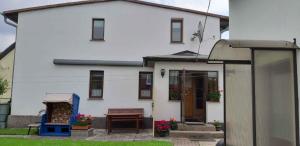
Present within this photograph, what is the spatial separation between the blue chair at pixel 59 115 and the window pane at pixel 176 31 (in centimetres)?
642

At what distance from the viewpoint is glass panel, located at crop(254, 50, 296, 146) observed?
475cm

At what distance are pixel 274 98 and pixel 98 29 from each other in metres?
13.8

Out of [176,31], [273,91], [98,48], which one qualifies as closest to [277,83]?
[273,91]

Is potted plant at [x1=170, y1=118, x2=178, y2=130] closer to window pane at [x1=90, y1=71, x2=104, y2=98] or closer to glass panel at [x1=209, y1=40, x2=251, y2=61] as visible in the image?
window pane at [x1=90, y1=71, x2=104, y2=98]

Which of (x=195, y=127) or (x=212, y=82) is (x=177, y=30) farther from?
(x=195, y=127)

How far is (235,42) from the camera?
4.76m

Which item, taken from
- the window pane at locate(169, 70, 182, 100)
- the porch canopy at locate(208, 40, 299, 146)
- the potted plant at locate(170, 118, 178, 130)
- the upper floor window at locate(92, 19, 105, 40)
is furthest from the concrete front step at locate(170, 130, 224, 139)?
the porch canopy at locate(208, 40, 299, 146)

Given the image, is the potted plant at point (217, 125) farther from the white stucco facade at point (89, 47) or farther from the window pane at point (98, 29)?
the window pane at point (98, 29)

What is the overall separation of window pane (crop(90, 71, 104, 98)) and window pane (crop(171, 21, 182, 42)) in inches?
175

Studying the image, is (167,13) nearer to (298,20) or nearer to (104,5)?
(104,5)

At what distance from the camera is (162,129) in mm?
12742

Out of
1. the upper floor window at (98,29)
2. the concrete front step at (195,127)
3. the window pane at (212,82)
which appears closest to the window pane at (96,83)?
the upper floor window at (98,29)

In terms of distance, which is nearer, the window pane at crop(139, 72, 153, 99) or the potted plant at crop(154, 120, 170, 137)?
the potted plant at crop(154, 120, 170, 137)

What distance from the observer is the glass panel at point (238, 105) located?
603 cm
